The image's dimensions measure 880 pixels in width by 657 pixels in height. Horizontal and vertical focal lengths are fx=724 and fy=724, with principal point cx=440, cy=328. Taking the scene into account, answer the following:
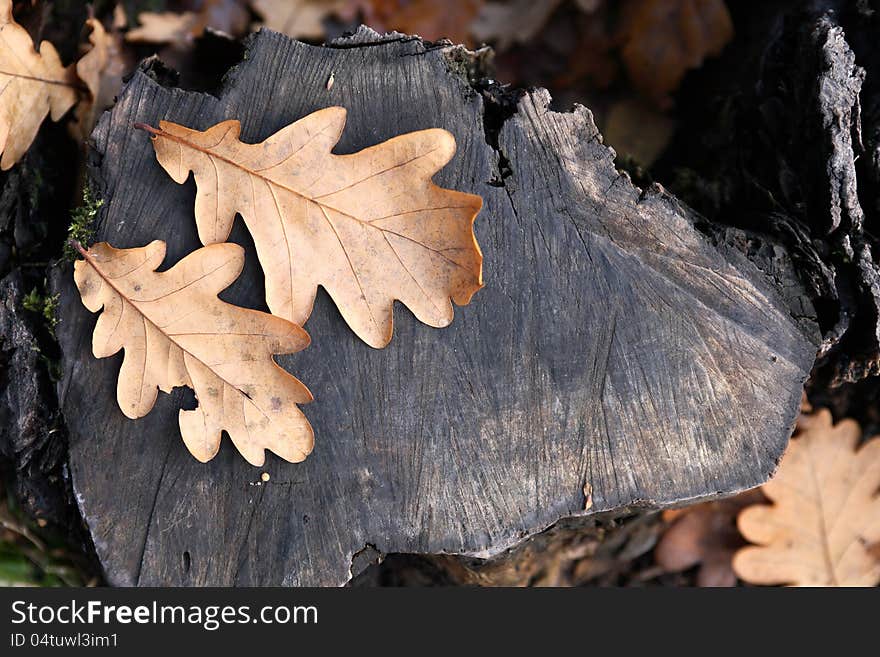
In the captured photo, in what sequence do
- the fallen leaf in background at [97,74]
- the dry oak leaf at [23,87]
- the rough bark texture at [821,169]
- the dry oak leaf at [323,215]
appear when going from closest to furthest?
the dry oak leaf at [323,215] → the rough bark texture at [821,169] → the dry oak leaf at [23,87] → the fallen leaf in background at [97,74]

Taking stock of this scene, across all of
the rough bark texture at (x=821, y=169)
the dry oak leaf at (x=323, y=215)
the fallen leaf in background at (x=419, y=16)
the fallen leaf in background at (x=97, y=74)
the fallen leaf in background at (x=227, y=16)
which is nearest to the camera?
the dry oak leaf at (x=323, y=215)

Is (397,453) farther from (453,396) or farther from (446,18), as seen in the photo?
(446,18)

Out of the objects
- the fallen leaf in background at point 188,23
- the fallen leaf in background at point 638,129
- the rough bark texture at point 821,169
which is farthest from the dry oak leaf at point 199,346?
the fallen leaf in background at point 638,129

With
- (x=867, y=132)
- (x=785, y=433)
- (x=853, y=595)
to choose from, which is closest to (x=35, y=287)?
(x=785, y=433)

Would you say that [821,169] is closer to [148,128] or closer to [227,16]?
[148,128]

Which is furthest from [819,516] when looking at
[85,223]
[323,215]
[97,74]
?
[97,74]

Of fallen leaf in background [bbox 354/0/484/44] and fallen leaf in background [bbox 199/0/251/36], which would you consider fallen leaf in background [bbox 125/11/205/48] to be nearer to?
fallen leaf in background [bbox 199/0/251/36]

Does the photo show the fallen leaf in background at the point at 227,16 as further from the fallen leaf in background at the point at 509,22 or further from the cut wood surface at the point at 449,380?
the cut wood surface at the point at 449,380
